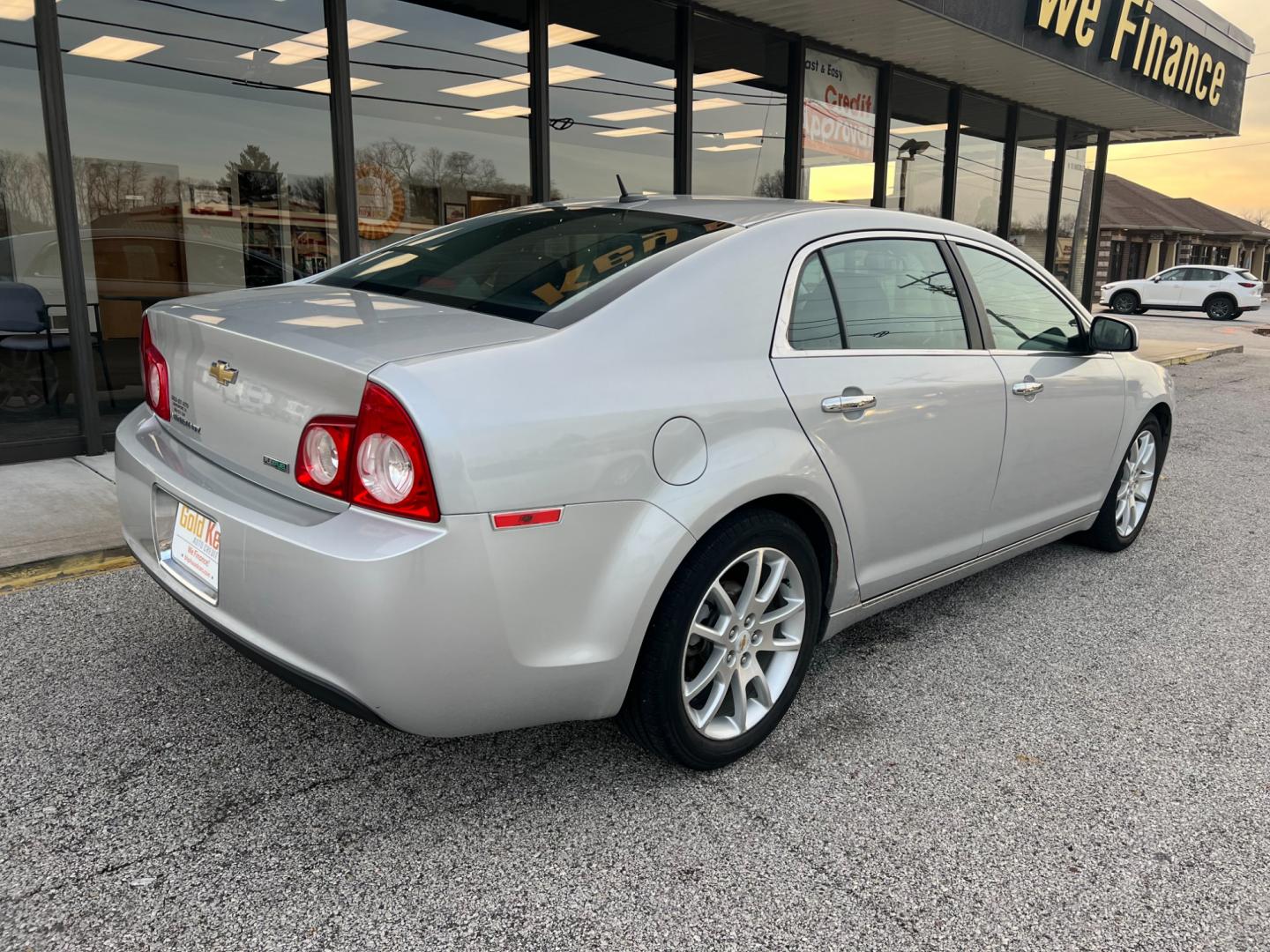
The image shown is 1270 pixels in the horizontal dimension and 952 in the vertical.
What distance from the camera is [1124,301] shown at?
98.5 ft

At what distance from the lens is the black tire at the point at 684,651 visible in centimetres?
232

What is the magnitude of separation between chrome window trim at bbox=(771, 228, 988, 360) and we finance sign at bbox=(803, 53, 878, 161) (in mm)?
7579

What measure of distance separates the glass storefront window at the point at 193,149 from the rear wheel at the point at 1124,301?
28.3 metres

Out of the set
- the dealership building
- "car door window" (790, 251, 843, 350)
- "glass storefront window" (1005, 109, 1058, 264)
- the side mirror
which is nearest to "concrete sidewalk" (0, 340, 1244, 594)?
the dealership building

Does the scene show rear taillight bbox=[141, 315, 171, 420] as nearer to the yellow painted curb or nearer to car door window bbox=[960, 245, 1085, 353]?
the yellow painted curb

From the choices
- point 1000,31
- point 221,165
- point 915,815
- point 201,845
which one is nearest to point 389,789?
point 201,845

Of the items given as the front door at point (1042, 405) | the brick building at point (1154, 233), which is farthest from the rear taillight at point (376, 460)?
the brick building at point (1154, 233)

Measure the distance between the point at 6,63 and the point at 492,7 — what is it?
353 centimetres

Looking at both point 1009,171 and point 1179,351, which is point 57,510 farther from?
point 1179,351

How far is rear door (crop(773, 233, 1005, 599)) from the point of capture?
2729mm

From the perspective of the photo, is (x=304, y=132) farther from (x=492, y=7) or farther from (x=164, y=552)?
(x=164, y=552)

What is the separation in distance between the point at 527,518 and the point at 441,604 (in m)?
0.25

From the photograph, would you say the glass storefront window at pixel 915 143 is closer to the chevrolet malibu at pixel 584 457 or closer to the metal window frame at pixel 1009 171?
the metal window frame at pixel 1009 171

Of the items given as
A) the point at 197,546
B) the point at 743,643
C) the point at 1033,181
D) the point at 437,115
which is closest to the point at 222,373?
the point at 197,546
